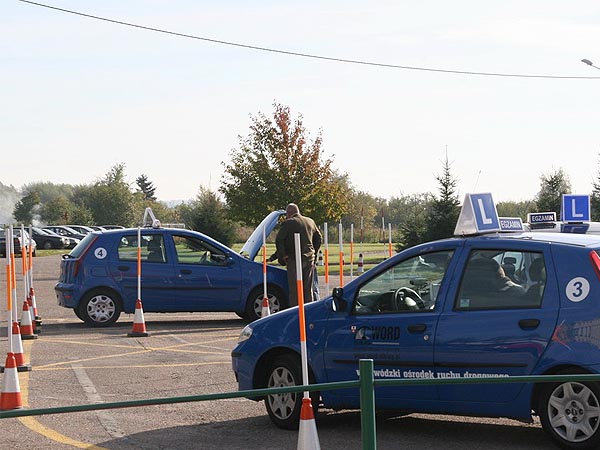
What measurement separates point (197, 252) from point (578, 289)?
462 inches

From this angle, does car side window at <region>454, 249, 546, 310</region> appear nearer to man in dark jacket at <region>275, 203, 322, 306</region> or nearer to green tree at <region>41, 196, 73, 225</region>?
man in dark jacket at <region>275, 203, 322, 306</region>

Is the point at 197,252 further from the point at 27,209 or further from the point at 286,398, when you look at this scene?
the point at 27,209

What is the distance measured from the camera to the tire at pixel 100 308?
18609 mm

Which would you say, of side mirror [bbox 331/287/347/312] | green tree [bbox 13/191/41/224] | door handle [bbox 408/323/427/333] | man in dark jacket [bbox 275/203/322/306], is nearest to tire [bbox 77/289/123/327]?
man in dark jacket [bbox 275/203/322/306]

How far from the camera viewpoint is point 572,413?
7.86 m

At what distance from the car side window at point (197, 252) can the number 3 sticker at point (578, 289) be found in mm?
11507

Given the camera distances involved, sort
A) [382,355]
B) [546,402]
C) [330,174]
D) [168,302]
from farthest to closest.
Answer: [330,174]
[168,302]
[382,355]
[546,402]

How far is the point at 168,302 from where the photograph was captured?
18844 millimetres

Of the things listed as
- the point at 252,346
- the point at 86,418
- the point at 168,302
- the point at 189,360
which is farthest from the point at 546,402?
the point at 168,302

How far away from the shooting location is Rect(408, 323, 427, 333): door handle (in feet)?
28.4

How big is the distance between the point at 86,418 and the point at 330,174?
38113 mm

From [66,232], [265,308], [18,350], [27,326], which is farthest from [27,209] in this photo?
[18,350]

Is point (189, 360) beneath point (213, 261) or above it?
beneath

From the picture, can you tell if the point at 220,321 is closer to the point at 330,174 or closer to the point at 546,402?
the point at 546,402
